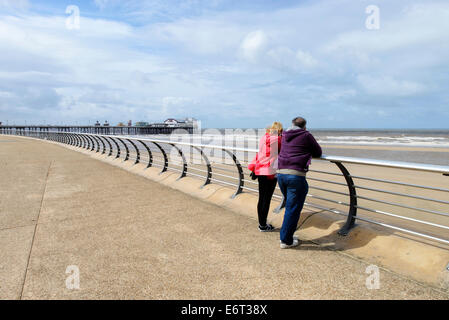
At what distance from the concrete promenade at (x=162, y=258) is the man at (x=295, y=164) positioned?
434mm

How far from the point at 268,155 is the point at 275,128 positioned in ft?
1.22

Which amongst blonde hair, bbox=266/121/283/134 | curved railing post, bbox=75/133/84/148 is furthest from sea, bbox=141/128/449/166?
curved railing post, bbox=75/133/84/148

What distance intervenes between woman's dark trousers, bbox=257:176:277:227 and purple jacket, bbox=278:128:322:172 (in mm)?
688

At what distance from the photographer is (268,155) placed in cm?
446

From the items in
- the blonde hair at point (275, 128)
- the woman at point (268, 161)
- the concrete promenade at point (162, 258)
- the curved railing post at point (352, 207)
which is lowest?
the concrete promenade at point (162, 258)

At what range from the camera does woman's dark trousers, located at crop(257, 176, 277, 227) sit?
182 inches

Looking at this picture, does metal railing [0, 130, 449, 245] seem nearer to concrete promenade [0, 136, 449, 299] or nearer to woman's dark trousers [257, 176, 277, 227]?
woman's dark trousers [257, 176, 277, 227]

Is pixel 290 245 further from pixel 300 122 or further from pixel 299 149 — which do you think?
pixel 300 122

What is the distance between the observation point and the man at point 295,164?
3.88m

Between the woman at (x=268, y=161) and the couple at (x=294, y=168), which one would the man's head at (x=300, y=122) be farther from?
the woman at (x=268, y=161)

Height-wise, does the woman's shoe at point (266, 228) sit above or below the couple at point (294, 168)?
below

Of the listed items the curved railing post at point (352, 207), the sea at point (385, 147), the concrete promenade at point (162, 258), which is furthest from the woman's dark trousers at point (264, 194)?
the sea at point (385, 147)

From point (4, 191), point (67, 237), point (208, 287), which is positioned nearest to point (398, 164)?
point (208, 287)
